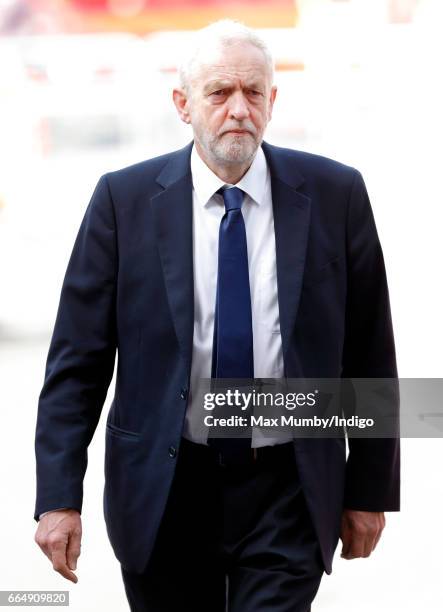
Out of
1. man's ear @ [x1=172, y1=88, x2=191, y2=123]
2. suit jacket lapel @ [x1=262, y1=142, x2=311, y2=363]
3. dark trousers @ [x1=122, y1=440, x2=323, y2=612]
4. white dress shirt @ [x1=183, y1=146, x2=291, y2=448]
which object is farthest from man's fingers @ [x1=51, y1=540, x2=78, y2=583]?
man's ear @ [x1=172, y1=88, x2=191, y2=123]

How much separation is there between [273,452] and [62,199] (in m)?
8.44

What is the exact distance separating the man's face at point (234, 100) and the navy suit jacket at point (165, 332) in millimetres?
139

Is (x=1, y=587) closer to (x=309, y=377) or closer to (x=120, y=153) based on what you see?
(x=309, y=377)

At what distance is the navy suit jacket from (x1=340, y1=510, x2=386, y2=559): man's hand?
28mm

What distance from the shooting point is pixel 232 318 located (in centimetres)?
237

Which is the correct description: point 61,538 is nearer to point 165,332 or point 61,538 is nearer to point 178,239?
point 165,332

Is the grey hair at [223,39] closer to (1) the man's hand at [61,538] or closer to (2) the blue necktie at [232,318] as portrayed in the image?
(2) the blue necktie at [232,318]

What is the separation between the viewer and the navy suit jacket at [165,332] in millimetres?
2428

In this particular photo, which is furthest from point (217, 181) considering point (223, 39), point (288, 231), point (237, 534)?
point (237, 534)

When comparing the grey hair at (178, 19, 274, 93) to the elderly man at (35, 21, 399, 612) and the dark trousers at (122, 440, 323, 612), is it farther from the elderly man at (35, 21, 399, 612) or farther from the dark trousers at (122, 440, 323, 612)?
the dark trousers at (122, 440, 323, 612)

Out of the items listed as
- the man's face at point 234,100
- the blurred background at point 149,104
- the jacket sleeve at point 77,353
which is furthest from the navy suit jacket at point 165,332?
the blurred background at point 149,104

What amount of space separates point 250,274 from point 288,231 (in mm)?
116

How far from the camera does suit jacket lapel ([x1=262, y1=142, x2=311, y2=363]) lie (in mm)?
2398

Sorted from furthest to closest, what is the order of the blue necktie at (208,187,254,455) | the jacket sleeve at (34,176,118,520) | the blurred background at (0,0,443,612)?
the blurred background at (0,0,443,612), the jacket sleeve at (34,176,118,520), the blue necktie at (208,187,254,455)
